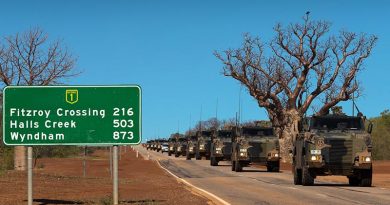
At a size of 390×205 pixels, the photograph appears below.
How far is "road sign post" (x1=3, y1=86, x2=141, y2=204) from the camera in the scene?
49.4 feet

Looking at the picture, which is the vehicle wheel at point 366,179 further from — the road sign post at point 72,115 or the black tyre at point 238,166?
the black tyre at point 238,166

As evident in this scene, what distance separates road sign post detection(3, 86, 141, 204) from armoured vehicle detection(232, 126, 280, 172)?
76.6 ft

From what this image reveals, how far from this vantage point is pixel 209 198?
19.0 meters

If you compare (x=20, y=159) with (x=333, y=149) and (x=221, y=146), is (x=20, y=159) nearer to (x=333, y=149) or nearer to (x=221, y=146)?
(x=333, y=149)

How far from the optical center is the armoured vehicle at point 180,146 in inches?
2901

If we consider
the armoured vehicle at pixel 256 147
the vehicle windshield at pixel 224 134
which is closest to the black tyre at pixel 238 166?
the armoured vehicle at pixel 256 147

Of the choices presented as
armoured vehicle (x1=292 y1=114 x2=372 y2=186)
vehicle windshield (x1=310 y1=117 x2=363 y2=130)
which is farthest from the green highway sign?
vehicle windshield (x1=310 y1=117 x2=363 y2=130)

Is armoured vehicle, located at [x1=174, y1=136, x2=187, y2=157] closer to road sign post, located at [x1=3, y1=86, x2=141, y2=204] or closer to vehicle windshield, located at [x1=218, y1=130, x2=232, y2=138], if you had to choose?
vehicle windshield, located at [x1=218, y1=130, x2=232, y2=138]

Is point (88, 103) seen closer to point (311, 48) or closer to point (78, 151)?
point (311, 48)

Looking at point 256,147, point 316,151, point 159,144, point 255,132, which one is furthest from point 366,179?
point 159,144

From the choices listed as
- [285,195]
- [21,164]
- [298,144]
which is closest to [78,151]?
[21,164]

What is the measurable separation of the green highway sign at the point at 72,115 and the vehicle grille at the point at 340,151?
1174cm

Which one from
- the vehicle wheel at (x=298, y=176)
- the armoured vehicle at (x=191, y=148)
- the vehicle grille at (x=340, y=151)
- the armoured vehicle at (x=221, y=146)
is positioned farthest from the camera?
the armoured vehicle at (x=191, y=148)

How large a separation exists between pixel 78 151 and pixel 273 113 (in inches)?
1319
